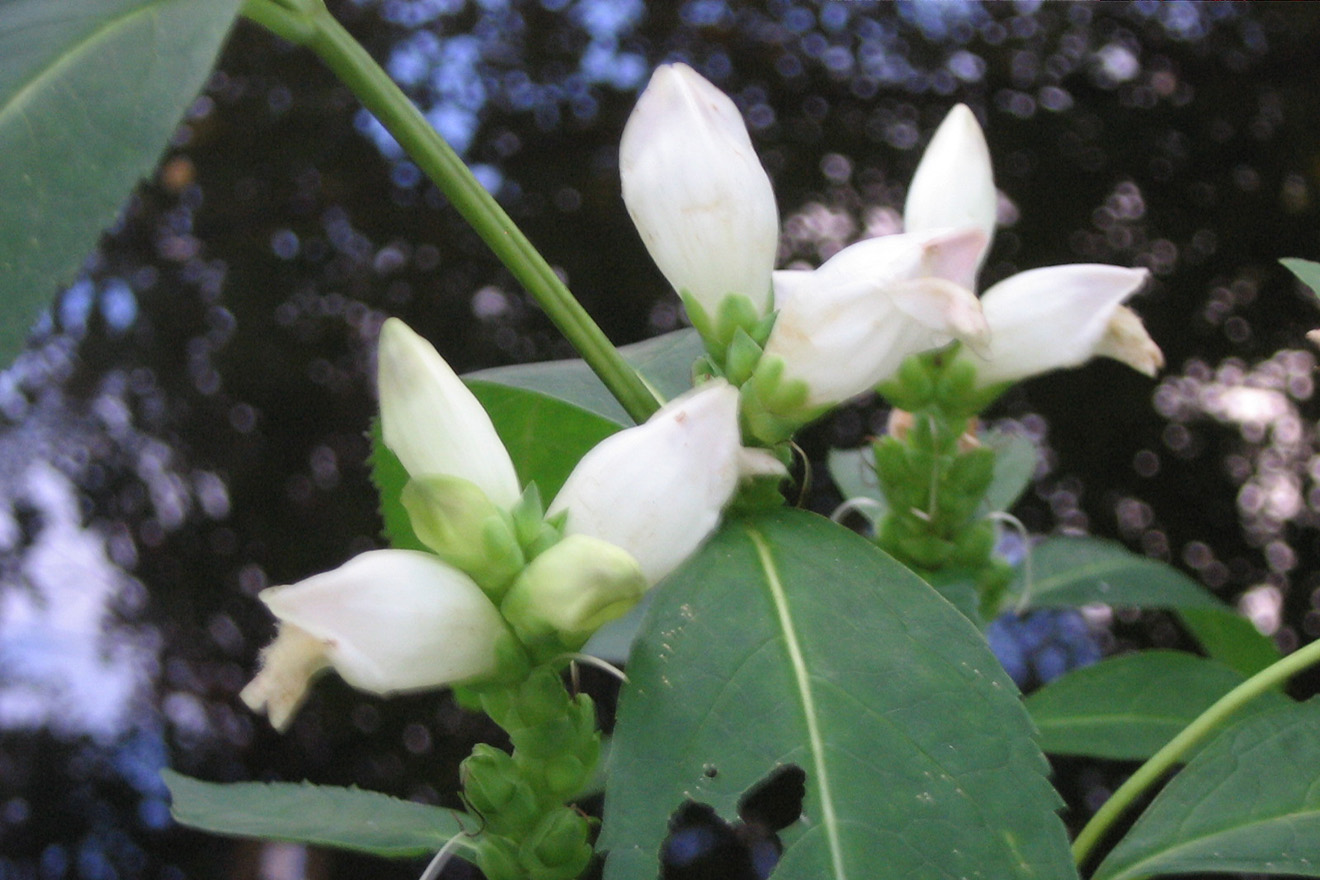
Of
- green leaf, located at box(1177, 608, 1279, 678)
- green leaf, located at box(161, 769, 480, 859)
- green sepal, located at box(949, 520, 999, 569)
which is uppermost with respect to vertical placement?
green leaf, located at box(161, 769, 480, 859)

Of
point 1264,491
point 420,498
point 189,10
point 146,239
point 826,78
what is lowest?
point 1264,491

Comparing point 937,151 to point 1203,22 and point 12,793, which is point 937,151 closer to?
point 1203,22

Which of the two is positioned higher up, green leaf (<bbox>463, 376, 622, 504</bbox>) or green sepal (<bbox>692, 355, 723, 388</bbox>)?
green sepal (<bbox>692, 355, 723, 388</bbox>)

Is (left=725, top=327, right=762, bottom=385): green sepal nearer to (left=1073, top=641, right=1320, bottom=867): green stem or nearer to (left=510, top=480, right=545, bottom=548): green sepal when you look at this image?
(left=510, top=480, right=545, bottom=548): green sepal

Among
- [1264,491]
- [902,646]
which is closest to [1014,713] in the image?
[902,646]

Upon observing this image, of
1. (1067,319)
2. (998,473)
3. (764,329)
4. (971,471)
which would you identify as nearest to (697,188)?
(764,329)

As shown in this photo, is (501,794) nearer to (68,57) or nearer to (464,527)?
(464,527)

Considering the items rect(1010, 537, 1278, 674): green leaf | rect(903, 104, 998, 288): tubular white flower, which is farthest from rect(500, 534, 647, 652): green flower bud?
rect(1010, 537, 1278, 674): green leaf
